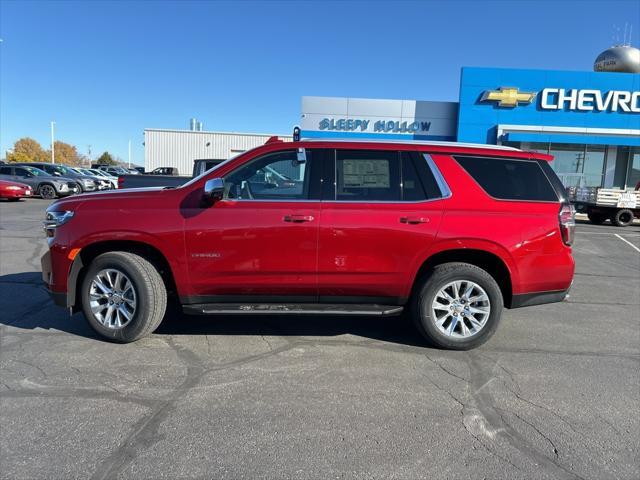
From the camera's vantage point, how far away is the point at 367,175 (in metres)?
4.32

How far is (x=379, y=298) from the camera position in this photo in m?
4.33

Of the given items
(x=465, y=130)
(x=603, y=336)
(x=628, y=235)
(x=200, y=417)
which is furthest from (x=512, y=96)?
(x=200, y=417)

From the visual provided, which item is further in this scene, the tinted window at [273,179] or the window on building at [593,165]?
the window on building at [593,165]

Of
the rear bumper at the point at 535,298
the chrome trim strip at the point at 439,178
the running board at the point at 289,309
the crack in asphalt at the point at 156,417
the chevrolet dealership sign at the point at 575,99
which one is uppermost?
the chevrolet dealership sign at the point at 575,99

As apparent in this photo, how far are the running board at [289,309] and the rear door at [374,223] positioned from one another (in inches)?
3.3

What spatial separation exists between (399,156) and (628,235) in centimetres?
1344

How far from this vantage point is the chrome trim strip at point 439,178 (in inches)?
168

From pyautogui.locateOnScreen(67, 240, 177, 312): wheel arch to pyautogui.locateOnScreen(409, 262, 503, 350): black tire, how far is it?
2356 mm

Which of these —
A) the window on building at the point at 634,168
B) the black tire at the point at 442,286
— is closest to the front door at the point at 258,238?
the black tire at the point at 442,286

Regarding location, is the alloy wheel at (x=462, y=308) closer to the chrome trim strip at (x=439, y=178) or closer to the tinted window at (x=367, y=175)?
the chrome trim strip at (x=439, y=178)

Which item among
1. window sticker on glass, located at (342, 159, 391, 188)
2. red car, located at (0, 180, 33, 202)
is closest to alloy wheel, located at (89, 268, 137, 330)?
window sticker on glass, located at (342, 159, 391, 188)

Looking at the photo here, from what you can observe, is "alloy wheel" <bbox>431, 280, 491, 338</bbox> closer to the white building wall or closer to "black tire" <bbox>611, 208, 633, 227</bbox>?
"black tire" <bbox>611, 208, 633, 227</bbox>

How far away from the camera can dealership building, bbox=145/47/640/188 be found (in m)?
21.8

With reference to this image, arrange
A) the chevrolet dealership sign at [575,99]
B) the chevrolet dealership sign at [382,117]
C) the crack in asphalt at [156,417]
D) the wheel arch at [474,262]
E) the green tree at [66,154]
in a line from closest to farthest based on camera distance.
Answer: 1. the crack in asphalt at [156,417]
2. the wheel arch at [474,262]
3. the chevrolet dealership sign at [575,99]
4. the chevrolet dealership sign at [382,117]
5. the green tree at [66,154]
